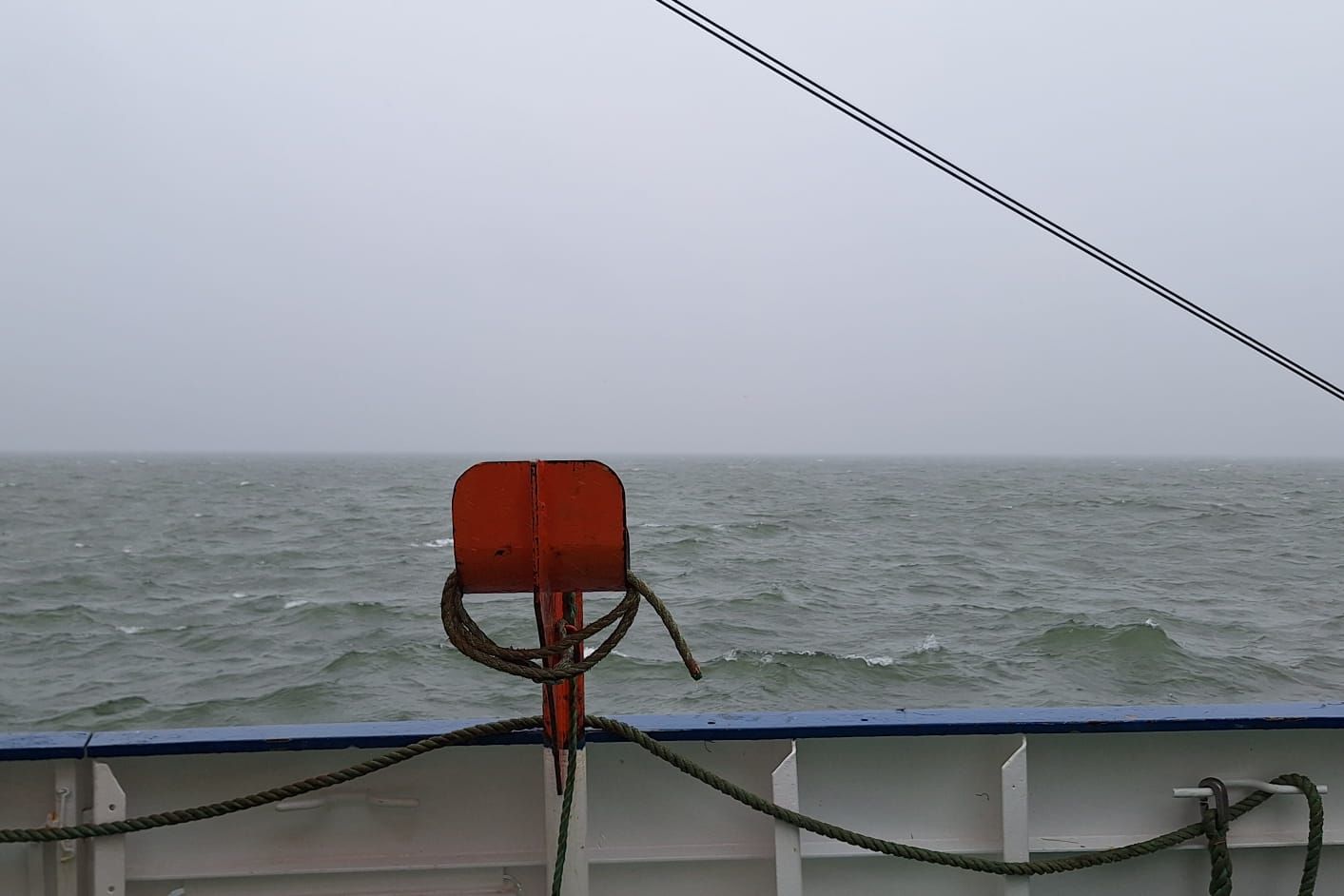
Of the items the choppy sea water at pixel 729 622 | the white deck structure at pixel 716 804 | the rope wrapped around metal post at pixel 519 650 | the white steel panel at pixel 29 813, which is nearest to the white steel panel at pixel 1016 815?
the white deck structure at pixel 716 804

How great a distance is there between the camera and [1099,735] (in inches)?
76.4

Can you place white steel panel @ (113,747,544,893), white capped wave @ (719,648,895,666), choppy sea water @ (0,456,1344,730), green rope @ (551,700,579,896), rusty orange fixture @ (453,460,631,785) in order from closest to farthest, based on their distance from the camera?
rusty orange fixture @ (453,460,631,785) < green rope @ (551,700,579,896) < white steel panel @ (113,747,544,893) < choppy sea water @ (0,456,1344,730) < white capped wave @ (719,648,895,666)

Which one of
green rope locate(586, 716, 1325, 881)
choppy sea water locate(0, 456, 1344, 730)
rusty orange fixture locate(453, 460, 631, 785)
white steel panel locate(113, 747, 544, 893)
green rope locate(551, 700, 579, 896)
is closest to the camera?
rusty orange fixture locate(453, 460, 631, 785)

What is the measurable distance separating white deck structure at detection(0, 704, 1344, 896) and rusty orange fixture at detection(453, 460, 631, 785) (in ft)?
1.89

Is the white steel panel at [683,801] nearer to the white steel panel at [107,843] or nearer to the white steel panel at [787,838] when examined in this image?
the white steel panel at [787,838]

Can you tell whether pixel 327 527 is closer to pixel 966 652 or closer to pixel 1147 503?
pixel 966 652

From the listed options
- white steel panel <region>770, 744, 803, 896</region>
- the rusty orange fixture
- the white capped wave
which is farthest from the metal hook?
the white capped wave

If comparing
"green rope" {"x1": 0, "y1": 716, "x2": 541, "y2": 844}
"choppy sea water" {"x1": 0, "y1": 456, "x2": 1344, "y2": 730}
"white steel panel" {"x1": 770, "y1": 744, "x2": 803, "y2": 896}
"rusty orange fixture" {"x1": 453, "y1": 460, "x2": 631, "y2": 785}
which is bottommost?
"choppy sea water" {"x1": 0, "y1": 456, "x2": 1344, "y2": 730}

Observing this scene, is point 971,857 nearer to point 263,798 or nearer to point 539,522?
point 539,522

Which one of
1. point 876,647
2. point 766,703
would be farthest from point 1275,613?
point 766,703

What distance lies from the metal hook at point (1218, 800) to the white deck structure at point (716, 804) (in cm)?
5

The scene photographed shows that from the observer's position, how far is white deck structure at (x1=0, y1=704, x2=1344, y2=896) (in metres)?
1.80

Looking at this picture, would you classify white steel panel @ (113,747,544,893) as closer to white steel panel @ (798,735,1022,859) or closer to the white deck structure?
the white deck structure

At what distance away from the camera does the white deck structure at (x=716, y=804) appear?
1.80 meters
